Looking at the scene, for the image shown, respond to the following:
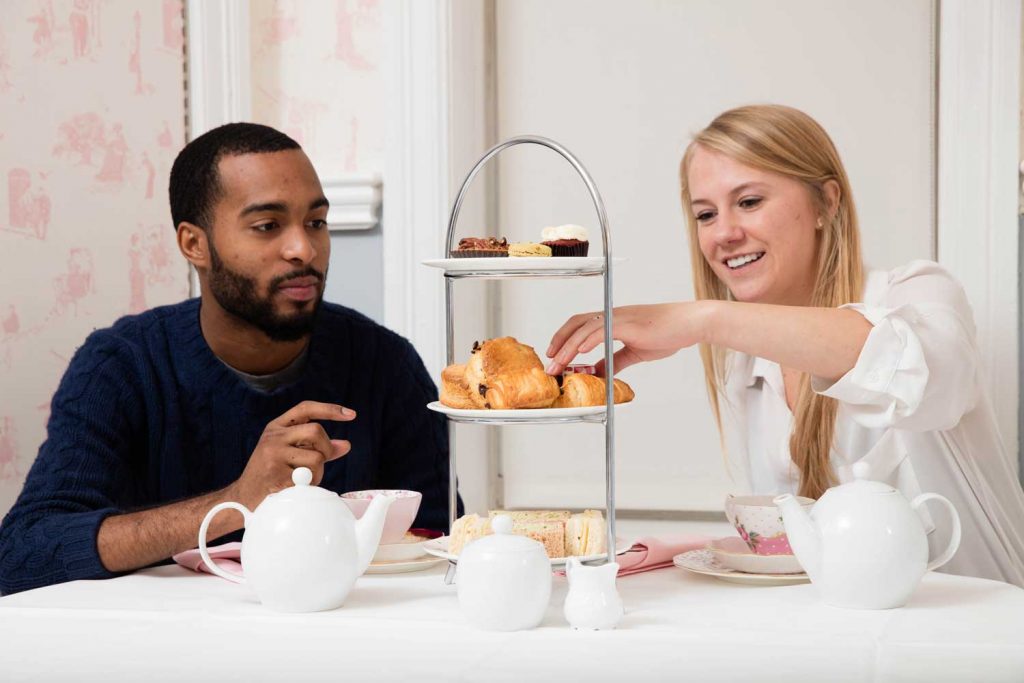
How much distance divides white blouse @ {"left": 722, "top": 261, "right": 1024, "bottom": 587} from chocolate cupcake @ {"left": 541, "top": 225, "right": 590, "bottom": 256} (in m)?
0.36

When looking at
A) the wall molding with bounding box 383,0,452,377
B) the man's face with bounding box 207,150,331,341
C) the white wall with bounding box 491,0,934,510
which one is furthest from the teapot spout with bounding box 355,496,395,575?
the white wall with bounding box 491,0,934,510

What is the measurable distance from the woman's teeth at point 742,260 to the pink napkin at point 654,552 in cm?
65

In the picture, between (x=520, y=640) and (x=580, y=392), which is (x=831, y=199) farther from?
(x=520, y=640)

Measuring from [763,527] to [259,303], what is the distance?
88 cm

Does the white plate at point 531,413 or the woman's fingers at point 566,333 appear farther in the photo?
the woman's fingers at point 566,333

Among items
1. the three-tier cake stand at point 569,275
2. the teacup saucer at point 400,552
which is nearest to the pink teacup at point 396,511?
the teacup saucer at point 400,552

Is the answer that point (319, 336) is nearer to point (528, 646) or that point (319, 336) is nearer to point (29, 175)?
point (29, 175)

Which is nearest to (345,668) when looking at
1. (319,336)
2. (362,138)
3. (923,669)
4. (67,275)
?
(923,669)

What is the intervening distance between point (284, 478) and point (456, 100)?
5.03 ft

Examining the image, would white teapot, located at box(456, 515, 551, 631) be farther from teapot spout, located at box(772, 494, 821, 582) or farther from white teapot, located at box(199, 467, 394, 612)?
teapot spout, located at box(772, 494, 821, 582)

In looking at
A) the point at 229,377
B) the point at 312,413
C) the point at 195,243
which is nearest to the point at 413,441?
the point at 229,377

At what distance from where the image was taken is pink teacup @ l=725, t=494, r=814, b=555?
1.26 m

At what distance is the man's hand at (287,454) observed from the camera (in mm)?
1303

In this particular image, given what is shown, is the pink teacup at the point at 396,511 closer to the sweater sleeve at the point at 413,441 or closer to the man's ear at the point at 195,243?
the sweater sleeve at the point at 413,441
